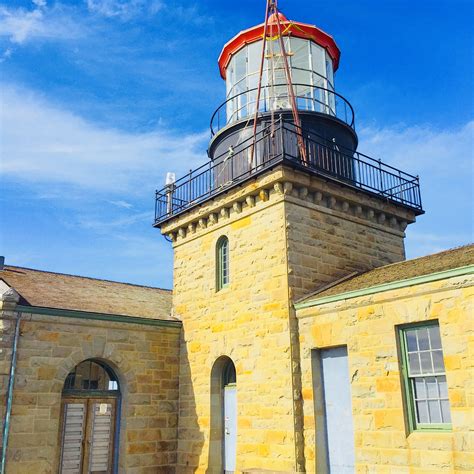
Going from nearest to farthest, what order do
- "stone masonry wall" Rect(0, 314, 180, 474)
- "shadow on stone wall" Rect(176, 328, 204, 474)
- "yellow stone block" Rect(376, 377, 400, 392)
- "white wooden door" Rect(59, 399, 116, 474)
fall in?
"yellow stone block" Rect(376, 377, 400, 392) < "stone masonry wall" Rect(0, 314, 180, 474) < "white wooden door" Rect(59, 399, 116, 474) < "shadow on stone wall" Rect(176, 328, 204, 474)

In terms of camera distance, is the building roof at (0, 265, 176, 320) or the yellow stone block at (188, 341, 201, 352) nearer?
the building roof at (0, 265, 176, 320)

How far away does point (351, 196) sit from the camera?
12984mm

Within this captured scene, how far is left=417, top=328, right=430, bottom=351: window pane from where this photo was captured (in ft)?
29.6

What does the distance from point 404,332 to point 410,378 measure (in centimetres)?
77

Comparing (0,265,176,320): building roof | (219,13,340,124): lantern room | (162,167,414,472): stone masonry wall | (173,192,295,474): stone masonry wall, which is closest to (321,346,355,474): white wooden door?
(162,167,414,472): stone masonry wall

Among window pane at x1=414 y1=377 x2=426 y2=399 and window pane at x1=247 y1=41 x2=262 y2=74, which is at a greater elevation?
window pane at x1=247 y1=41 x2=262 y2=74

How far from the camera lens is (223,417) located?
40.8ft

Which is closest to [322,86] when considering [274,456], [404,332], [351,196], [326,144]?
[326,144]

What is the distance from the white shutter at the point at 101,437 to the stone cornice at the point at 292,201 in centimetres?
480

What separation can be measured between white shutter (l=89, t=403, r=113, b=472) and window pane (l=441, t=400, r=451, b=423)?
739 cm

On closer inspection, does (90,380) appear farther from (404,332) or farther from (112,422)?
(404,332)

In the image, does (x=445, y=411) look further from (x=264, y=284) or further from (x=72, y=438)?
(x=72, y=438)

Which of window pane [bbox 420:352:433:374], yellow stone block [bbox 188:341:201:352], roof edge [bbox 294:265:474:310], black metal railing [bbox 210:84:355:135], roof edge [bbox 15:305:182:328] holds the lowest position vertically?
window pane [bbox 420:352:433:374]

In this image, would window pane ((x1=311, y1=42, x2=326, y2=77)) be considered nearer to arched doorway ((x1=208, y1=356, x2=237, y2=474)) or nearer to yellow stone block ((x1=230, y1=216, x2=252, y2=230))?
yellow stone block ((x1=230, y1=216, x2=252, y2=230))
